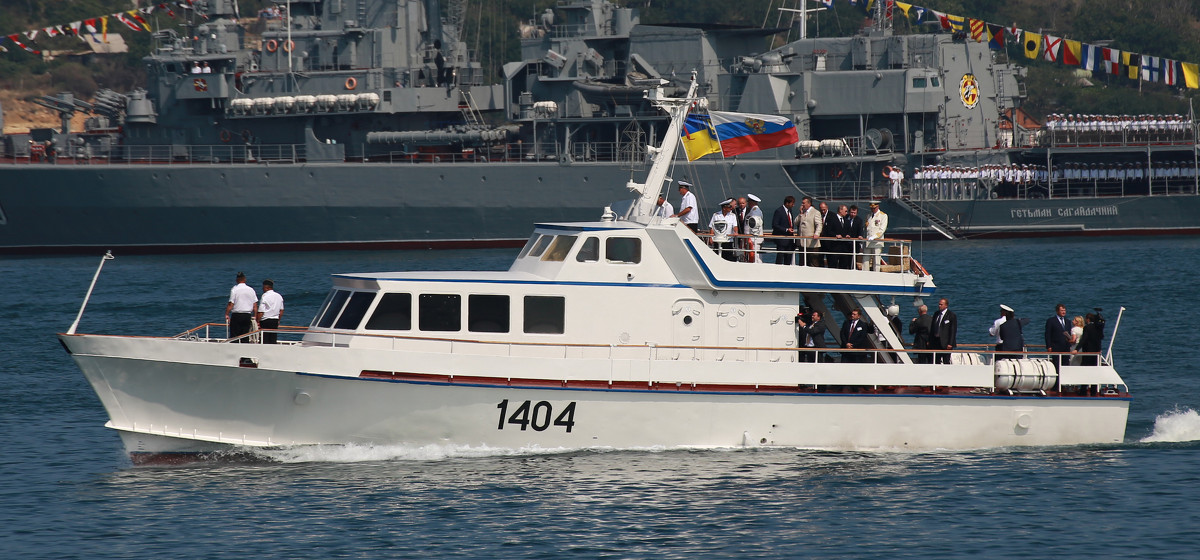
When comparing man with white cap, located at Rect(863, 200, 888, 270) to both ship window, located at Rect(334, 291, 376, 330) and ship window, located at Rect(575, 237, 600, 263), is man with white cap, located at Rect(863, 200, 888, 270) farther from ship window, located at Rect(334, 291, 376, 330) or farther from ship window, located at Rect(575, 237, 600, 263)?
ship window, located at Rect(334, 291, 376, 330)

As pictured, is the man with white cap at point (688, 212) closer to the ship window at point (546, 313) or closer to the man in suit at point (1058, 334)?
the ship window at point (546, 313)

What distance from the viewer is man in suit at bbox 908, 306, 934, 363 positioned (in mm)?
18281

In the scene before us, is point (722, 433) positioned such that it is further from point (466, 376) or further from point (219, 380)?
point (219, 380)

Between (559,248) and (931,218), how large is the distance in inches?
1588

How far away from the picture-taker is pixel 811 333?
691 inches

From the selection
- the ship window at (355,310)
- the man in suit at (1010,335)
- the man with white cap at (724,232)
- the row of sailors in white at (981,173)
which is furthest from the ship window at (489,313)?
the row of sailors in white at (981,173)

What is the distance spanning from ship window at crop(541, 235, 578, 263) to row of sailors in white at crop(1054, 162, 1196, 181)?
44286 millimetres

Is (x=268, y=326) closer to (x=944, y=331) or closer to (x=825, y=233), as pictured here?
(x=825, y=233)

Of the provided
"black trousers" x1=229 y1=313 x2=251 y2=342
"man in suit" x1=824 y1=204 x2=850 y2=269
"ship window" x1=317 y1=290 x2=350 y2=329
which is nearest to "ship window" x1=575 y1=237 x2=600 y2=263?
"ship window" x1=317 y1=290 x2=350 y2=329

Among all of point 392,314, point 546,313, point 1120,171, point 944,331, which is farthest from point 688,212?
point 1120,171

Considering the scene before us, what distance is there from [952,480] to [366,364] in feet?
25.1

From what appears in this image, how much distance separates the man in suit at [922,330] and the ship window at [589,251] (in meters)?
4.62

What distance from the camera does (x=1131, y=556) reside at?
1409cm

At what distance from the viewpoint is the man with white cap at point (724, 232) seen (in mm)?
17625
